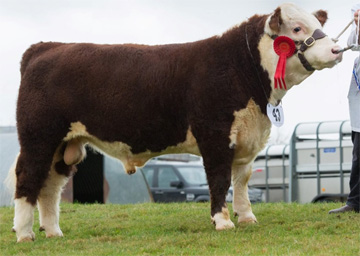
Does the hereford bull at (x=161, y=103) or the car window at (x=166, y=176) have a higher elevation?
the hereford bull at (x=161, y=103)

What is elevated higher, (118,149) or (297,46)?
(297,46)

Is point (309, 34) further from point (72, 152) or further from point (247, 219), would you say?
point (72, 152)

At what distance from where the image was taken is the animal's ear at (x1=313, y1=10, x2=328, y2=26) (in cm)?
816

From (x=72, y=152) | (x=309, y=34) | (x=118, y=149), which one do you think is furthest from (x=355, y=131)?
(x=72, y=152)

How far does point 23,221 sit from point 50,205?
1.81ft

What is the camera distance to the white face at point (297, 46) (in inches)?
299

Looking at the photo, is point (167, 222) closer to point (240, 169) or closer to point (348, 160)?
point (240, 169)

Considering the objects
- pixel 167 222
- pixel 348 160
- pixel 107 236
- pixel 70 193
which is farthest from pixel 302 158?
pixel 107 236

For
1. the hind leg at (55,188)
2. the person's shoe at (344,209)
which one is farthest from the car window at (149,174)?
the person's shoe at (344,209)

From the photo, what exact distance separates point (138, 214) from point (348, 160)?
356 inches

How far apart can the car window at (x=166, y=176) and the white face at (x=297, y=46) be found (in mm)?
13606

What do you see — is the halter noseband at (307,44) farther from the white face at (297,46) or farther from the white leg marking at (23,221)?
the white leg marking at (23,221)

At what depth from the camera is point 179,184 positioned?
2061 centimetres

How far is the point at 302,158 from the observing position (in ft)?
61.9
